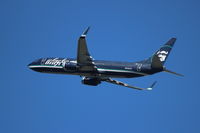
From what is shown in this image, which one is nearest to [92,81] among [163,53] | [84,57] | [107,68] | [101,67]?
[101,67]

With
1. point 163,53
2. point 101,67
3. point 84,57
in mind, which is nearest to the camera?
point 84,57

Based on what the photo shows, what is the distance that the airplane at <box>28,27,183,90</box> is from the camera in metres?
95.0

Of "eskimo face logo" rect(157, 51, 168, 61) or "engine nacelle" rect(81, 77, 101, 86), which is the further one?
"engine nacelle" rect(81, 77, 101, 86)

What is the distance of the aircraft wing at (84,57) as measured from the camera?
295 feet

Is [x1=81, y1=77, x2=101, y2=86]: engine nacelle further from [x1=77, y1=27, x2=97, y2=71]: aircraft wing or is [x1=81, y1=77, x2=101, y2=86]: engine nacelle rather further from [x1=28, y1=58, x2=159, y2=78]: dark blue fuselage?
[x1=77, y1=27, x2=97, y2=71]: aircraft wing

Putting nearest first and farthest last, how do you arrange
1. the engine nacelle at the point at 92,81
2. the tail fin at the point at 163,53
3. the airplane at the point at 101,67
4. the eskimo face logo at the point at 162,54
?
the tail fin at the point at 163,53
the airplane at the point at 101,67
the eskimo face logo at the point at 162,54
the engine nacelle at the point at 92,81

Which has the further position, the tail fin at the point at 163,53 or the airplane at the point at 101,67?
the airplane at the point at 101,67

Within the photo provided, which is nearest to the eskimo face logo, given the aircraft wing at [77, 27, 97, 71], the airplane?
the airplane

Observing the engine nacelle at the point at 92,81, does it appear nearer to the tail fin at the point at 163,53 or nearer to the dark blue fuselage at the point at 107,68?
the dark blue fuselage at the point at 107,68

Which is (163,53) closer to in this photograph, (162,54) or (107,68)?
(162,54)

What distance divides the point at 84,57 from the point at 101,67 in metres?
6.39

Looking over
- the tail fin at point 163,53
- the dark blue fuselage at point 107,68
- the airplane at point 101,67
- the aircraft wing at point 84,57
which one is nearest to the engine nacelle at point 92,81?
the airplane at point 101,67

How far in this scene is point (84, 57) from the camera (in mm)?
94875

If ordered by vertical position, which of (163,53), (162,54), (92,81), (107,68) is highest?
(163,53)
